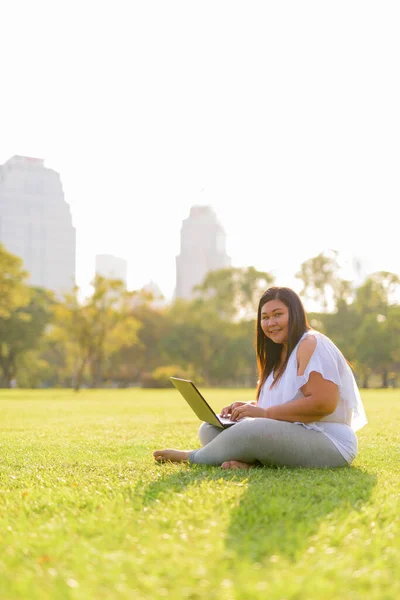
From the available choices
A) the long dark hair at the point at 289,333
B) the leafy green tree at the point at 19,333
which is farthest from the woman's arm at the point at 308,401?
the leafy green tree at the point at 19,333

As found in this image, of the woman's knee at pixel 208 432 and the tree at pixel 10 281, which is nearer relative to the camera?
the woman's knee at pixel 208 432

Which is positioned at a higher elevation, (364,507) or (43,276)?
(43,276)

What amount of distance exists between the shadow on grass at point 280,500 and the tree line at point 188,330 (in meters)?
33.3

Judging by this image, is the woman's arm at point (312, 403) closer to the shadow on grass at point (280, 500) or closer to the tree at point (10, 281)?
the shadow on grass at point (280, 500)

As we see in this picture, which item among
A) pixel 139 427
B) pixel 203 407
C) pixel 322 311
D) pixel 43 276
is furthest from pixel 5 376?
pixel 43 276

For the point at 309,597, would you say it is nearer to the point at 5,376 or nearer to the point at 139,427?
the point at 139,427

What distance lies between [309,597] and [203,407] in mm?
2809

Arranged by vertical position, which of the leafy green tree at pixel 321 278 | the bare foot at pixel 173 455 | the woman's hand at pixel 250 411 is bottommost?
the bare foot at pixel 173 455

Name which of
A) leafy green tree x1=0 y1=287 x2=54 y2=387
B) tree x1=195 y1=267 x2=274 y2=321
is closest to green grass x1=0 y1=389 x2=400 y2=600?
leafy green tree x1=0 y1=287 x2=54 y2=387

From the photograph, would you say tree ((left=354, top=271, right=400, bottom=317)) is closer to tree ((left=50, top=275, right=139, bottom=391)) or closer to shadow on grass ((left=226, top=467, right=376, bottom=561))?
tree ((left=50, top=275, right=139, bottom=391))

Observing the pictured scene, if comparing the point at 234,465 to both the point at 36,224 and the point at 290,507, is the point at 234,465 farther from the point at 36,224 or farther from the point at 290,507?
the point at 36,224

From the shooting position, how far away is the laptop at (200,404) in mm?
4645

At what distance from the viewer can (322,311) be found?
52.2 m

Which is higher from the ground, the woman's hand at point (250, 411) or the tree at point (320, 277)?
the tree at point (320, 277)
